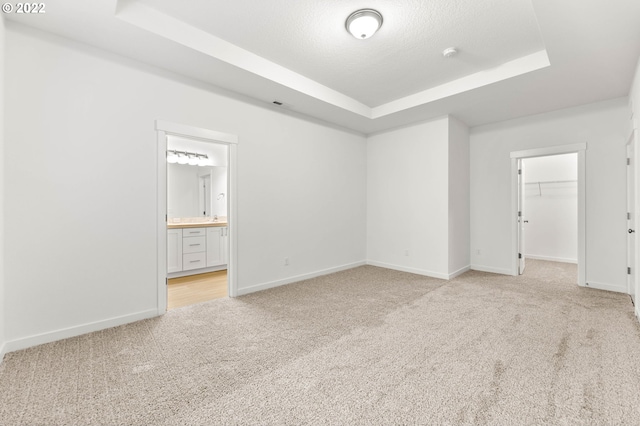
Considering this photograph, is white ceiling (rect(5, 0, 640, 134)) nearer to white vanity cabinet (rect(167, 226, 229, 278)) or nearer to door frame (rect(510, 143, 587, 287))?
door frame (rect(510, 143, 587, 287))

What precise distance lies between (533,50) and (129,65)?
13.7 ft

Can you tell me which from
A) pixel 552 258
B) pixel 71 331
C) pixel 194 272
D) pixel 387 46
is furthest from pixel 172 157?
pixel 552 258

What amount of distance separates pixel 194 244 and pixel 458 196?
466cm

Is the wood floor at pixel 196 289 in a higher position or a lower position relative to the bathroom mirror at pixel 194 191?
lower

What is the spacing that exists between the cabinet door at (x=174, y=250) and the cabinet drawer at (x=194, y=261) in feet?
0.27

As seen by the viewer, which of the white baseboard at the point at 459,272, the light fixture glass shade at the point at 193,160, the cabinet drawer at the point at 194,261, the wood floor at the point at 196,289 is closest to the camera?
the wood floor at the point at 196,289

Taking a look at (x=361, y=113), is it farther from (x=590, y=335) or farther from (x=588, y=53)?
(x=590, y=335)

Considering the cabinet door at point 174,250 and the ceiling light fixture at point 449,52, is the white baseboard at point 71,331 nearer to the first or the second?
→ the cabinet door at point 174,250

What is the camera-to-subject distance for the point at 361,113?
4.62 metres

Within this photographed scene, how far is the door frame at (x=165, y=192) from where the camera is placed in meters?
3.12

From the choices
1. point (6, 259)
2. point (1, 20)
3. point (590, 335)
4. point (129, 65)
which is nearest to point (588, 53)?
point (590, 335)

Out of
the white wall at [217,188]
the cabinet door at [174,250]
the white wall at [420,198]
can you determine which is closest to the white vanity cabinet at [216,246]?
the cabinet door at [174,250]

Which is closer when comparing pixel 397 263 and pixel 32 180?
pixel 32 180

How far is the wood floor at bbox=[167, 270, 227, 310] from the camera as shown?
3.70 metres
